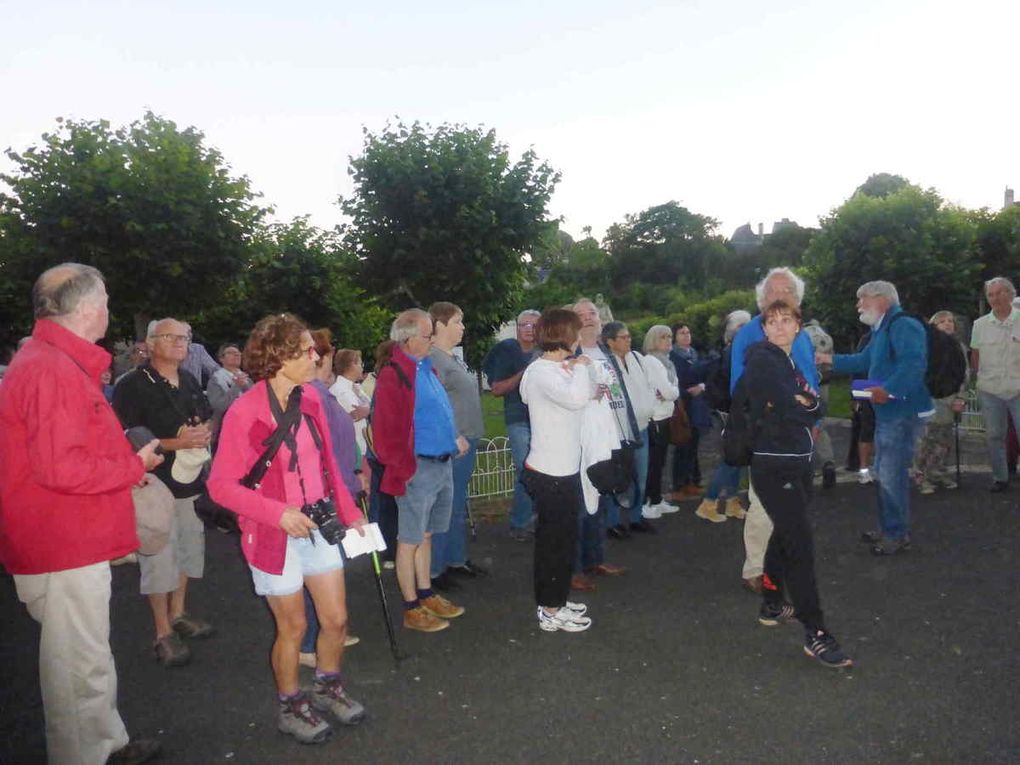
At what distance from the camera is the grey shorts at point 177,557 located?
4.84 m

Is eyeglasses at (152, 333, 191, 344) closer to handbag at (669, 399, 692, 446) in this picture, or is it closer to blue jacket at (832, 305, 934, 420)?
blue jacket at (832, 305, 934, 420)

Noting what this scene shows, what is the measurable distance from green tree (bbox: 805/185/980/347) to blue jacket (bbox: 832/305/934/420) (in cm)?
2417

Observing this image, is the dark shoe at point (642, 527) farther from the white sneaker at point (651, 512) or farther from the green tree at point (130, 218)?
the green tree at point (130, 218)

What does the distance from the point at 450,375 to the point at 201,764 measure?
10.6 feet

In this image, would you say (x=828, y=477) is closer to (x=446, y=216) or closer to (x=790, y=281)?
(x=790, y=281)

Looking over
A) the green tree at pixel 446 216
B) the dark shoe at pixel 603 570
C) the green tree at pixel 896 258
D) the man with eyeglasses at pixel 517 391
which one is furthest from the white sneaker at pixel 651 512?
the green tree at pixel 896 258

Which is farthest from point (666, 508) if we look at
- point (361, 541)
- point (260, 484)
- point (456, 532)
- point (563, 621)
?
point (260, 484)

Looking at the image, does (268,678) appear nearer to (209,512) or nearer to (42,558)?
(209,512)

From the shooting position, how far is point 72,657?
3318mm

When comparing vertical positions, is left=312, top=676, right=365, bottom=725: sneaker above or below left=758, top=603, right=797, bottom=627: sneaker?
above

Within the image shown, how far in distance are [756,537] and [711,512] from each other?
2.45 metres

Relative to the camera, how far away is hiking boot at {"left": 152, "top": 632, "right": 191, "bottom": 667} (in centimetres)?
488

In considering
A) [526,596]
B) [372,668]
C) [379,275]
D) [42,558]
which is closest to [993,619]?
[526,596]

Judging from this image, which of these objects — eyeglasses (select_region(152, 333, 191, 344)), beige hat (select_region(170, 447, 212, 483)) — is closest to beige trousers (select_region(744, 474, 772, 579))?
beige hat (select_region(170, 447, 212, 483))
